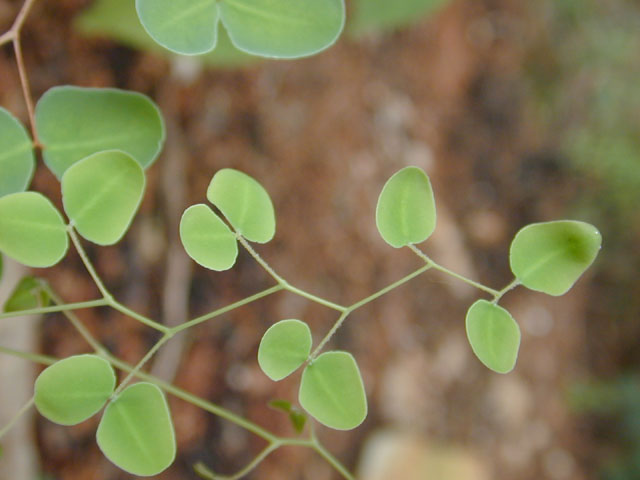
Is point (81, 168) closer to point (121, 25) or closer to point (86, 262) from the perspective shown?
point (86, 262)

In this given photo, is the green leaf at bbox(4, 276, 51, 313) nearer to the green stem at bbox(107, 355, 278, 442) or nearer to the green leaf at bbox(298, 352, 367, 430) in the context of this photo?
the green stem at bbox(107, 355, 278, 442)

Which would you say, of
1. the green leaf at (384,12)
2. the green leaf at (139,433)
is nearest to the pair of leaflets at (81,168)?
the green leaf at (139,433)

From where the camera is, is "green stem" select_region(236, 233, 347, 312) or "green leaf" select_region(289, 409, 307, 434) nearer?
"green stem" select_region(236, 233, 347, 312)

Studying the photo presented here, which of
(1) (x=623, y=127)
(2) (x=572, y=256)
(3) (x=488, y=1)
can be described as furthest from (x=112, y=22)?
(1) (x=623, y=127)

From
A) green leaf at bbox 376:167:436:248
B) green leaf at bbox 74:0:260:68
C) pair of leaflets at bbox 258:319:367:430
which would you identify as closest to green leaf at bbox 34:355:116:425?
pair of leaflets at bbox 258:319:367:430

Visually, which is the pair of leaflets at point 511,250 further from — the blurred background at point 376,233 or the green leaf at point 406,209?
the blurred background at point 376,233

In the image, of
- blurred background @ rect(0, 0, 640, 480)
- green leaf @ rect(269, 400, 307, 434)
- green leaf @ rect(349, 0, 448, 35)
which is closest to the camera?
green leaf @ rect(269, 400, 307, 434)
